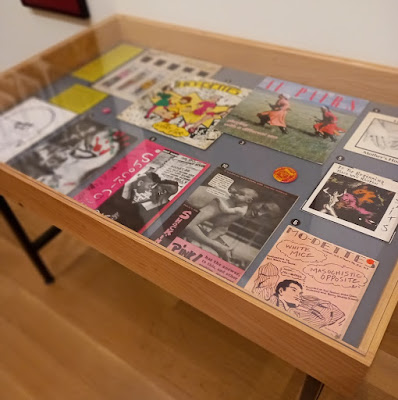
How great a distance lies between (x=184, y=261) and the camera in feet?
2.57

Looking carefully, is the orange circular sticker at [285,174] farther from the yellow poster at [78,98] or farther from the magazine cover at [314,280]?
the yellow poster at [78,98]

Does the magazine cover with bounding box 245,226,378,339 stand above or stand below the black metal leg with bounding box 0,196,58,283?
above

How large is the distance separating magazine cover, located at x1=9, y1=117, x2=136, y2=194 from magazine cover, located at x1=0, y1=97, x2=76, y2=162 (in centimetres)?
4

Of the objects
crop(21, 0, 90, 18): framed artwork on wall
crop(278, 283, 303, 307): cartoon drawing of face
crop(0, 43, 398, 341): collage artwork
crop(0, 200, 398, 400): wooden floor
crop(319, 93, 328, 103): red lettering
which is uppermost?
crop(319, 93, 328, 103): red lettering

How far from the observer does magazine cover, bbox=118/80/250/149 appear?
1131 mm

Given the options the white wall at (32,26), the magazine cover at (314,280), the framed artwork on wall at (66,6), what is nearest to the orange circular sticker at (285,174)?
the magazine cover at (314,280)

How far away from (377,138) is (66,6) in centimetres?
134

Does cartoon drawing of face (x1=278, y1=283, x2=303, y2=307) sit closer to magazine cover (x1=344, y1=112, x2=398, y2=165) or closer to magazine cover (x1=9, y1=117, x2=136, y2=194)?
magazine cover (x1=344, y1=112, x2=398, y2=165)

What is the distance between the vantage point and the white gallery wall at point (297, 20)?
1092 millimetres

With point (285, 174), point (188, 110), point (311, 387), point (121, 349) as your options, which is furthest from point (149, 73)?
point (311, 387)

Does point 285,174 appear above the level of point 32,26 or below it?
below

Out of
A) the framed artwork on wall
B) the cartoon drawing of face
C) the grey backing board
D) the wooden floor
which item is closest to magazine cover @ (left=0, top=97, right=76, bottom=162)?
the grey backing board

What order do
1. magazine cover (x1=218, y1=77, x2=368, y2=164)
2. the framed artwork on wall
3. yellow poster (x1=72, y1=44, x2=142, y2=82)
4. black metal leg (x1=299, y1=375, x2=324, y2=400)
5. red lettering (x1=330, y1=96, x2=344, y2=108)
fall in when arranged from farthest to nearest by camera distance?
1. the framed artwork on wall
2. yellow poster (x1=72, y1=44, x2=142, y2=82)
3. red lettering (x1=330, y1=96, x2=344, y2=108)
4. magazine cover (x1=218, y1=77, x2=368, y2=164)
5. black metal leg (x1=299, y1=375, x2=324, y2=400)

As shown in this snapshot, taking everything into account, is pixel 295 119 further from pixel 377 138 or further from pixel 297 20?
pixel 297 20
